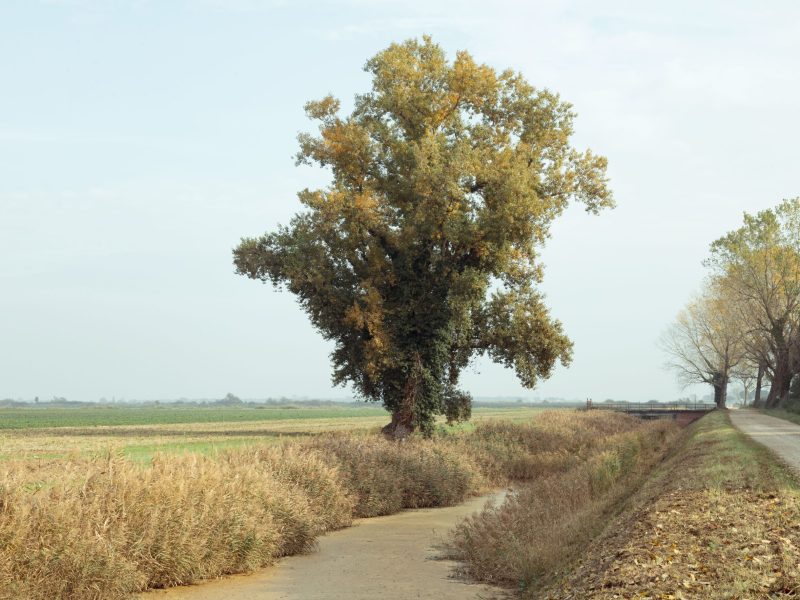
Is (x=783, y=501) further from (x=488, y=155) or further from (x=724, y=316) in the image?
(x=724, y=316)

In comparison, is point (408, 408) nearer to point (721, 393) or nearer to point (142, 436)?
point (142, 436)

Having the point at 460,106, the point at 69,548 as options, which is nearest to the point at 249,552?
the point at 69,548

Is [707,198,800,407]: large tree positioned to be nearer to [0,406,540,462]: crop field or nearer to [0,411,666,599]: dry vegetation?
[0,406,540,462]: crop field

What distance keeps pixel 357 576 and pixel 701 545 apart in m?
8.25

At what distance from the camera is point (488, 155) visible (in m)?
40.6

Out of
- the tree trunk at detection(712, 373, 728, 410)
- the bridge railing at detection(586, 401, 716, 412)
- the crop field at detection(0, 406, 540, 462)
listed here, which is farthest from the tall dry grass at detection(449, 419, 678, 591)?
the tree trunk at detection(712, 373, 728, 410)

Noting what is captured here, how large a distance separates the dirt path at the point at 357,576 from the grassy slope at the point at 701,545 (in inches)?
141

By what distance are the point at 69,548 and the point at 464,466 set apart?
65.2ft

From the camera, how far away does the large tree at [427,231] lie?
3775 centimetres

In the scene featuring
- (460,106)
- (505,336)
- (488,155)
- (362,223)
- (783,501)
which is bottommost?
(783,501)

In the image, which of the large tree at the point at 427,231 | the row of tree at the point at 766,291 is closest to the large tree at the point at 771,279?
the row of tree at the point at 766,291

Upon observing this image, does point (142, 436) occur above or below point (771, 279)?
below

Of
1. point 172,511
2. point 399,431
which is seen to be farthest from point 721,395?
point 172,511

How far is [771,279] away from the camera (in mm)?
70062
